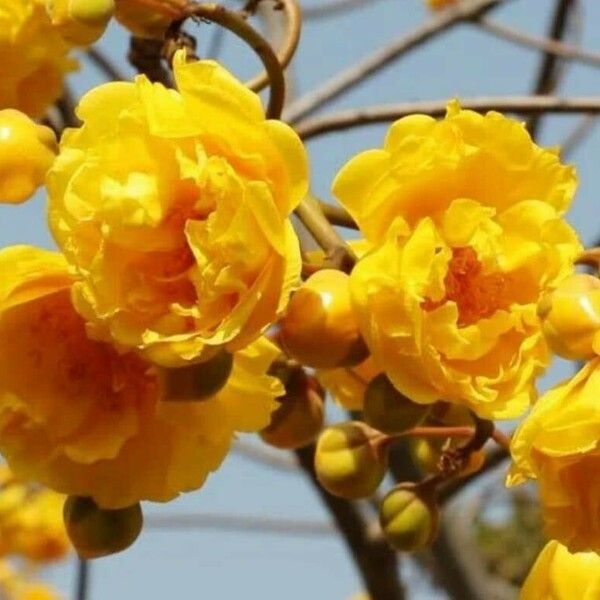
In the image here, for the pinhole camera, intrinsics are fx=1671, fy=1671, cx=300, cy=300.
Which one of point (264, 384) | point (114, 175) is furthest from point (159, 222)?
point (264, 384)

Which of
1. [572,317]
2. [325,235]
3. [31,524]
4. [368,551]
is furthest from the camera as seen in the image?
[31,524]

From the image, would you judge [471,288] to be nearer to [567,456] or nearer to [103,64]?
[567,456]

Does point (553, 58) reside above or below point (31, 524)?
above

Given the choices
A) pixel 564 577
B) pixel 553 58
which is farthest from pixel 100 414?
pixel 553 58

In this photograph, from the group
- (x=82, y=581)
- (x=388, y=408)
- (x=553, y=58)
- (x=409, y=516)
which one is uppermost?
(x=388, y=408)

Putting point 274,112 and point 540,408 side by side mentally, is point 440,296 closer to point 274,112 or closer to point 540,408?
point 540,408

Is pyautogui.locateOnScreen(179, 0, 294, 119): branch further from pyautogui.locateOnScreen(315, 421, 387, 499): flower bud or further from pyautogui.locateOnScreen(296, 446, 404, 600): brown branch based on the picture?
pyautogui.locateOnScreen(296, 446, 404, 600): brown branch

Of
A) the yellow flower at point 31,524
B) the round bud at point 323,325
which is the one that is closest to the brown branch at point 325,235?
the round bud at point 323,325

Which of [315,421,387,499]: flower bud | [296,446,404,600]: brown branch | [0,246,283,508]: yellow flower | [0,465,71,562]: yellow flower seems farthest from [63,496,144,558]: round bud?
[0,465,71,562]: yellow flower
